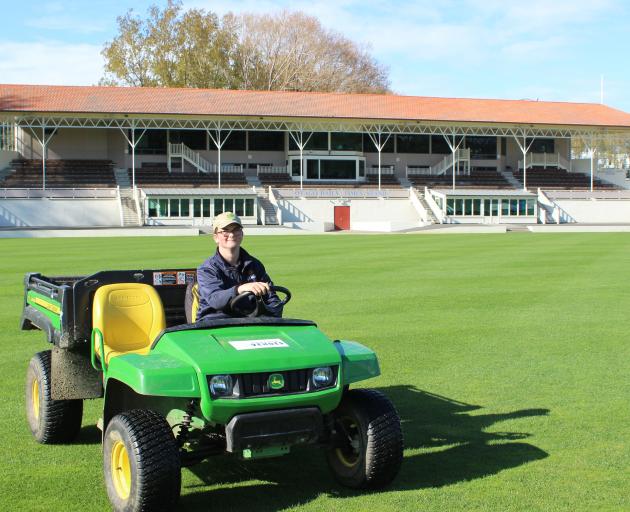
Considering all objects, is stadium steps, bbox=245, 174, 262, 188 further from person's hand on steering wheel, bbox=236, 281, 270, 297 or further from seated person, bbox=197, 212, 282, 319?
person's hand on steering wheel, bbox=236, 281, 270, 297

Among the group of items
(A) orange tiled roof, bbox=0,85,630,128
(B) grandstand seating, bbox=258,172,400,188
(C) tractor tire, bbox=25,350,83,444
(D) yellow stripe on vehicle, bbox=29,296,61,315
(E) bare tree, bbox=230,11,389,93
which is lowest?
(C) tractor tire, bbox=25,350,83,444

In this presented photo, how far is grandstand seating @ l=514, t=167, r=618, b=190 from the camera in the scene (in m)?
69.6

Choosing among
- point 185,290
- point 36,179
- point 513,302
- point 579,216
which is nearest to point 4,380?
point 185,290

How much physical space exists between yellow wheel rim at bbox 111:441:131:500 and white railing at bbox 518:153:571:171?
239 feet

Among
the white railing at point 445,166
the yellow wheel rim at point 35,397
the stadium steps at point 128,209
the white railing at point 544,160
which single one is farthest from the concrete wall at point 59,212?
the yellow wheel rim at point 35,397

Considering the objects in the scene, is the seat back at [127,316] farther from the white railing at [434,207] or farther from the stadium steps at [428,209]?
the white railing at [434,207]

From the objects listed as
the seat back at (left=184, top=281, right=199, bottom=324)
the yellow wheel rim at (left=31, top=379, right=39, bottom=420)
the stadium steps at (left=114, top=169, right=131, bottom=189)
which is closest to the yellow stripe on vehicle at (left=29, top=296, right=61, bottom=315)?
Result: the yellow wheel rim at (left=31, top=379, right=39, bottom=420)

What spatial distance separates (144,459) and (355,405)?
1.39 metres

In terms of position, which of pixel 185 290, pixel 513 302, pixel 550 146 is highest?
pixel 550 146

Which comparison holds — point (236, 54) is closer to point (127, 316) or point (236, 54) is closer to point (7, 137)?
point (7, 137)

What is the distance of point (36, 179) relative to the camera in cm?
6034

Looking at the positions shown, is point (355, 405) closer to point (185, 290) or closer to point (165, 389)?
point (165, 389)

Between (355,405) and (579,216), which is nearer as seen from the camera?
(355,405)

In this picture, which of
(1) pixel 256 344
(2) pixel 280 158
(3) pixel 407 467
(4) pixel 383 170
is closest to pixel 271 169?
(2) pixel 280 158
